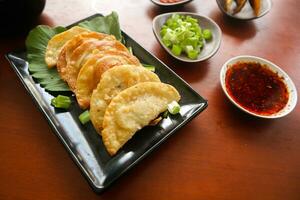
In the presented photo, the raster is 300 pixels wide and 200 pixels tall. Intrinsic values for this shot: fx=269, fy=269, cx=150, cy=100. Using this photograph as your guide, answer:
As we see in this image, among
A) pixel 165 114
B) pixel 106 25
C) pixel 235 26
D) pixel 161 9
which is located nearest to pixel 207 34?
pixel 235 26

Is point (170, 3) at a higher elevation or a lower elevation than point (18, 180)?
higher

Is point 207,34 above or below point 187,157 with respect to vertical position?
above

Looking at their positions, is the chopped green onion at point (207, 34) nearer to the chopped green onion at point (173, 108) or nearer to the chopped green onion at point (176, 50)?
the chopped green onion at point (176, 50)

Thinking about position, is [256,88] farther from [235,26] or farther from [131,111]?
[131,111]

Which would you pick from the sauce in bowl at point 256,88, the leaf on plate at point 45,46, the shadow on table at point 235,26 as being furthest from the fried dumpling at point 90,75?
the shadow on table at point 235,26

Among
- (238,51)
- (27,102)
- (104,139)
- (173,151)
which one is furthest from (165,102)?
(238,51)

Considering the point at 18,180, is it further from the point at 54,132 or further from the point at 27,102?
the point at 27,102
